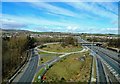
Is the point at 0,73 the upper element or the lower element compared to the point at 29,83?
upper

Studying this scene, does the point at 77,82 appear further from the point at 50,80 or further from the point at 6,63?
the point at 6,63

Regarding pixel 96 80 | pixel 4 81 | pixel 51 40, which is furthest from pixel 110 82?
pixel 51 40

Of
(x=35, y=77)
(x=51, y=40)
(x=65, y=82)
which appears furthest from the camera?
(x=51, y=40)

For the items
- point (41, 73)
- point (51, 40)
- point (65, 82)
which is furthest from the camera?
point (51, 40)

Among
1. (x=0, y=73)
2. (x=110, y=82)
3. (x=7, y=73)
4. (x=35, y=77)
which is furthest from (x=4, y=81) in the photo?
(x=110, y=82)

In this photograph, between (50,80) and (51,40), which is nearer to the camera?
(50,80)

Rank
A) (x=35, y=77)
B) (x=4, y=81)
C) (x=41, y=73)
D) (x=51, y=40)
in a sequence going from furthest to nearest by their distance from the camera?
1. (x=51, y=40)
2. (x=41, y=73)
3. (x=35, y=77)
4. (x=4, y=81)

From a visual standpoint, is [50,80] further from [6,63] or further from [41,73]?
[6,63]

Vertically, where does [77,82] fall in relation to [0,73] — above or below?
below

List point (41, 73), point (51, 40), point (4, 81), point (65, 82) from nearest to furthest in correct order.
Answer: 1. point (4, 81)
2. point (65, 82)
3. point (41, 73)
4. point (51, 40)
